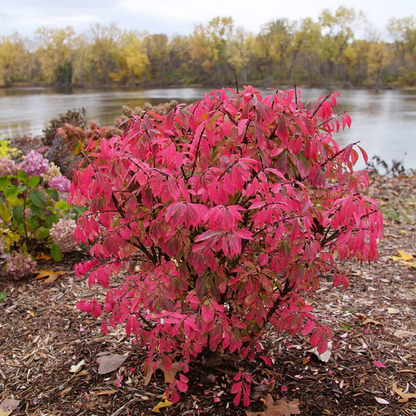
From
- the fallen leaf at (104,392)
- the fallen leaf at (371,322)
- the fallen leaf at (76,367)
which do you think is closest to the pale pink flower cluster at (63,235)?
the fallen leaf at (76,367)

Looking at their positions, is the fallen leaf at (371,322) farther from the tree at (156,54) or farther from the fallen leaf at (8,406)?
the tree at (156,54)

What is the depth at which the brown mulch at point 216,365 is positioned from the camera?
174cm

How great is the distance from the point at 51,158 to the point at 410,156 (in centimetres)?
898

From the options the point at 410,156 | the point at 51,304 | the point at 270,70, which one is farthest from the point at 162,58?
the point at 51,304

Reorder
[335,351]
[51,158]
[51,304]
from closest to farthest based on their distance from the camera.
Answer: [335,351], [51,304], [51,158]

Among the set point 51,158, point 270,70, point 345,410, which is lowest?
point 345,410

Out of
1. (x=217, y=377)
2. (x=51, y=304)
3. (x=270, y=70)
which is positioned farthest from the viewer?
(x=270, y=70)

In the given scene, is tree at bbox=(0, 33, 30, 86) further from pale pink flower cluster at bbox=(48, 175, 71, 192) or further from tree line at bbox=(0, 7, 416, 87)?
pale pink flower cluster at bbox=(48, 175, 71, 192)

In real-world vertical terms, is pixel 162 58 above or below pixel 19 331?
above

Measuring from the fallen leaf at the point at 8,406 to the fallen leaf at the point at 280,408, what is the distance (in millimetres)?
1129

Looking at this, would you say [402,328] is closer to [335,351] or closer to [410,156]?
[335,351]

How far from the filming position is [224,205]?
3.82 ft

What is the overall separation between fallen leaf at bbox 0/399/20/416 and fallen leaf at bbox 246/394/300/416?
1129 mm

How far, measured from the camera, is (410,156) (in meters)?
9.83
